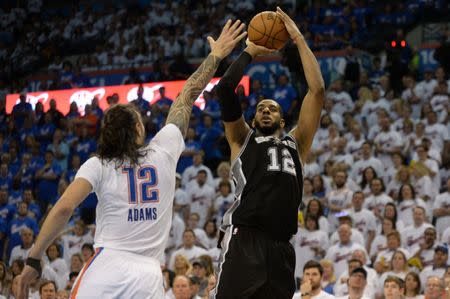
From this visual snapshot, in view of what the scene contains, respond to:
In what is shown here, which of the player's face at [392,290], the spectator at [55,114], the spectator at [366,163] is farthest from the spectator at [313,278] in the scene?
the spectator at [55,114]

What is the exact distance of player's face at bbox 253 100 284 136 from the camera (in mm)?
6082

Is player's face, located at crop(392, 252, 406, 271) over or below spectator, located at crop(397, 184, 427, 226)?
below

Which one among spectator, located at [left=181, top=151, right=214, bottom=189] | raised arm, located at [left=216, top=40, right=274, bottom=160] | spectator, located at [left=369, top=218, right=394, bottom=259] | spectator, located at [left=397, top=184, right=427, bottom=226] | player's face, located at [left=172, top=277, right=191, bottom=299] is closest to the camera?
raised arm, located at [left=216, top=40, right=274, bottom=160]

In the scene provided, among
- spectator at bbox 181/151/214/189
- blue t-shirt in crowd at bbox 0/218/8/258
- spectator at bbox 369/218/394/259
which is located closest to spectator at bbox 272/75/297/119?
spectator at bbox 181/151/214/189

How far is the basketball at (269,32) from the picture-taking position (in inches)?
247

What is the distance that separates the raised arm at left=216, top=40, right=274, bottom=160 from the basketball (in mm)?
96

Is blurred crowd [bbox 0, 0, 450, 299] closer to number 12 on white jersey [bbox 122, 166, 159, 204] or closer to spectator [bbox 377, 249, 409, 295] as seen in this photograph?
spectator [bbox 377, 249, 409, 295]

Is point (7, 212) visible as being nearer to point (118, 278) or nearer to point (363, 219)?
point (363, 219)

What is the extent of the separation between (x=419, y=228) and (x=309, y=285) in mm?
2798

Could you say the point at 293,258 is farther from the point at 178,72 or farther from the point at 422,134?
the point at 178,72

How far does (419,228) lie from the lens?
476 inches

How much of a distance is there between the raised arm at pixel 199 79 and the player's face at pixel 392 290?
5.04m

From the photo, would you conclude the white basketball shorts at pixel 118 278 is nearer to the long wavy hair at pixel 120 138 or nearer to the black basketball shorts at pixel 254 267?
the long wavy hair at pixel 120 138

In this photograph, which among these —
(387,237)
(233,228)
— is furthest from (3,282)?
(233,228)
